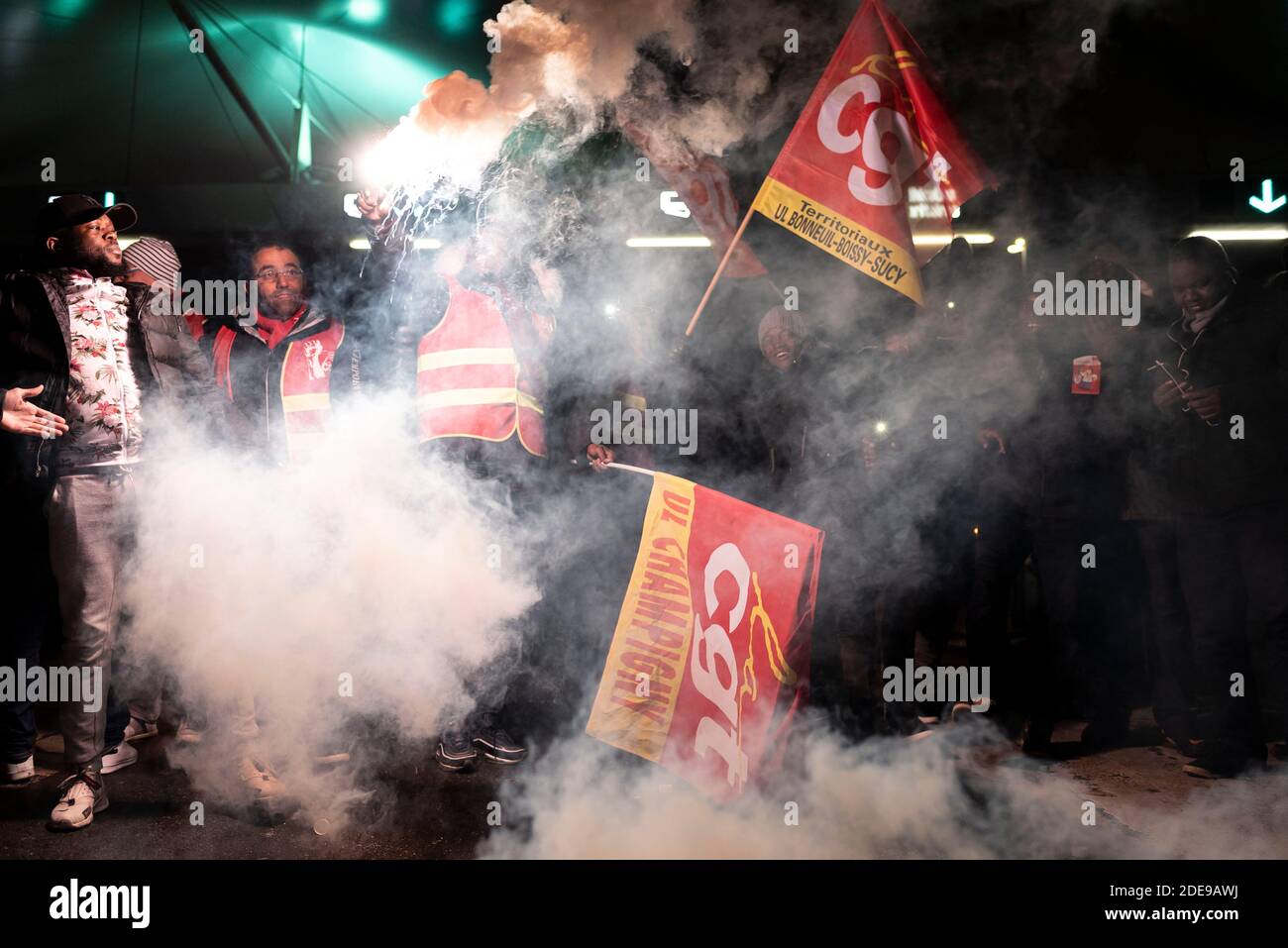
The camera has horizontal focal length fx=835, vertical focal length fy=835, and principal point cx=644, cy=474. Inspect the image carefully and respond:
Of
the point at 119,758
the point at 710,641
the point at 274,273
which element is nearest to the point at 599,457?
the point at 710,641

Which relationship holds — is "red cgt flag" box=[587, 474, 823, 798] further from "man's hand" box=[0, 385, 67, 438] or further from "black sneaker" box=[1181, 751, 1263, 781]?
"man's hand" box=[0, 385, 67, 438]

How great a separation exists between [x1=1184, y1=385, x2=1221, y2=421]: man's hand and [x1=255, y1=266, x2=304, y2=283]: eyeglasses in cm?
470

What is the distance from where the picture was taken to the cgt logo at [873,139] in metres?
3.71

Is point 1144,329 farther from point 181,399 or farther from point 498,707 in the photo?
point 181,399

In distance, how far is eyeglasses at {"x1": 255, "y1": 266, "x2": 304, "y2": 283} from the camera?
4652mm

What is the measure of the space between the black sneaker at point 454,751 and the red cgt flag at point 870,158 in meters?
2.73

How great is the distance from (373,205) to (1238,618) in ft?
14.9

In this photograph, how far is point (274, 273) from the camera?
183 inches

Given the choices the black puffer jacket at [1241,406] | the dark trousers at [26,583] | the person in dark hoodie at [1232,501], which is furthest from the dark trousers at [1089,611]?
the dark trousers at [26,583]

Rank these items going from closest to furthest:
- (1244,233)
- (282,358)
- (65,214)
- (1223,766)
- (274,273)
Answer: (65,214) < (1223,766) < (282,358) < (274,273) < (1244,233)

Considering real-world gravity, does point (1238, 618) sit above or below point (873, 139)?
Result: below

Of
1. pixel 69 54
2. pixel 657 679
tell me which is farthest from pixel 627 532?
pixel 69 54

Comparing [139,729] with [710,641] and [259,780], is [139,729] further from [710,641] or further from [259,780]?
[710,641]

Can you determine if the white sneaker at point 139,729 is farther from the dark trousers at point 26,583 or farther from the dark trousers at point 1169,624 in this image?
the dark trousers at point 1169,624
